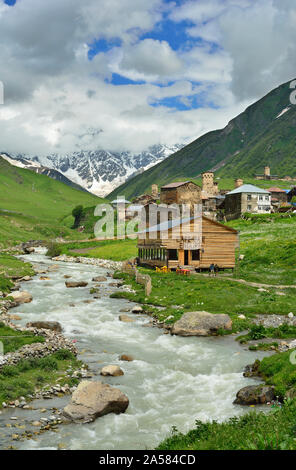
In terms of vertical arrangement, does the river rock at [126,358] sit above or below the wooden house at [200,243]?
below

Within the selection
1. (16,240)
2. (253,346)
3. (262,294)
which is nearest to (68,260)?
(16,240)

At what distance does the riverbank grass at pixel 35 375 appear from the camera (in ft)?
50.7

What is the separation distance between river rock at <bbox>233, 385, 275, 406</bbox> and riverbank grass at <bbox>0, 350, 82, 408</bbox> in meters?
7.04

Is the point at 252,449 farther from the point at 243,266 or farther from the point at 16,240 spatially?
the point at 16,240

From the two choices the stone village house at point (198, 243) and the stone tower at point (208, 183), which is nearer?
the stone village house at point (198, 243)

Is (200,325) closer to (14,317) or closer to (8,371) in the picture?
(8,371)

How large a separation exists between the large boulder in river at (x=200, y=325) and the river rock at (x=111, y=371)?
7.07m

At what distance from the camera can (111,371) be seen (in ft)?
59.4

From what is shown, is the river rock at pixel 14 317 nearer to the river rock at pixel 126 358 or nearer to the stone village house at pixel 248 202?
the river rock at pixel 126 358

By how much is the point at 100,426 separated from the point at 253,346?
10.9 metres

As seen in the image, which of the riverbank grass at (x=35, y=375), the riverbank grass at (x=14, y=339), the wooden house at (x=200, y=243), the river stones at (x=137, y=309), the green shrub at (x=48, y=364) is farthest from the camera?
the wooden house at (x=200, y=243)

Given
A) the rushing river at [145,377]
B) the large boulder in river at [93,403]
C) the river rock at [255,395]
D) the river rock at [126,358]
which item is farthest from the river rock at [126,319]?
the river rock at [255,395]
